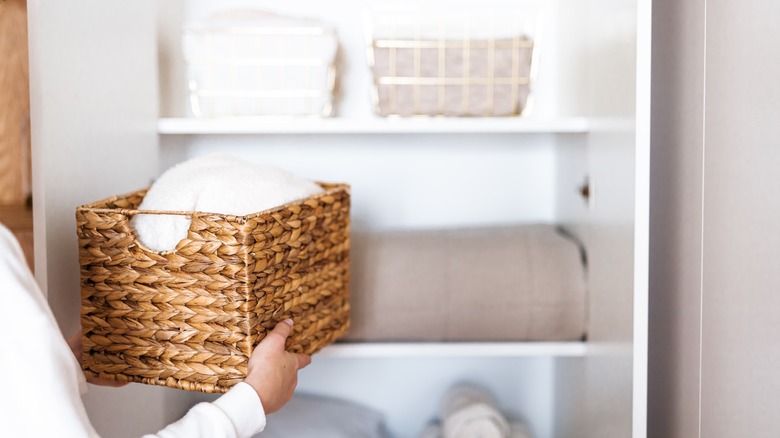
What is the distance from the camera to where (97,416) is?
1078 mm

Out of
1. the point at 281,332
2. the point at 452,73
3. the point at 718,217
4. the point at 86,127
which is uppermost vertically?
the point at 452,73

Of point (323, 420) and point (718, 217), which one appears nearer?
point (718, 217)

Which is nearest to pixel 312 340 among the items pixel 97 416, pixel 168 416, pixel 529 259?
pixel 97 416

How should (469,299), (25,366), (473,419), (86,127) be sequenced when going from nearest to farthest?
1. (25,366)
2. (86,127)
3. (469,299)
4. (473,419)

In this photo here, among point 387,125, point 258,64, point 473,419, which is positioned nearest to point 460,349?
point 473,419

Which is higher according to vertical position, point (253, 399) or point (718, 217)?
point (718, 217)

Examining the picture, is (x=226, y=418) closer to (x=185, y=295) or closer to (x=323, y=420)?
(x=185, y=295)

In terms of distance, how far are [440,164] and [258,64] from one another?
0.50 m

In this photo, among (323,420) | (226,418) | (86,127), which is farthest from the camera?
(323,420)

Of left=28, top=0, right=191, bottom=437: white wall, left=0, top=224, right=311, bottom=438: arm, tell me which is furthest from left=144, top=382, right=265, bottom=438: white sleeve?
left=28, top=0, right=191, bottom=437: white wall

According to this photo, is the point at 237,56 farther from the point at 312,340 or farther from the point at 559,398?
the point at 559,398

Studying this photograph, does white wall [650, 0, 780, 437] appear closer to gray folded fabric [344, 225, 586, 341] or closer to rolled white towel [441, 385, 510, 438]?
gray folded fabric [344, 225, 586, 341]

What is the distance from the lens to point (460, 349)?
127 cm

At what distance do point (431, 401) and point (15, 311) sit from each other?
4.04 feet
